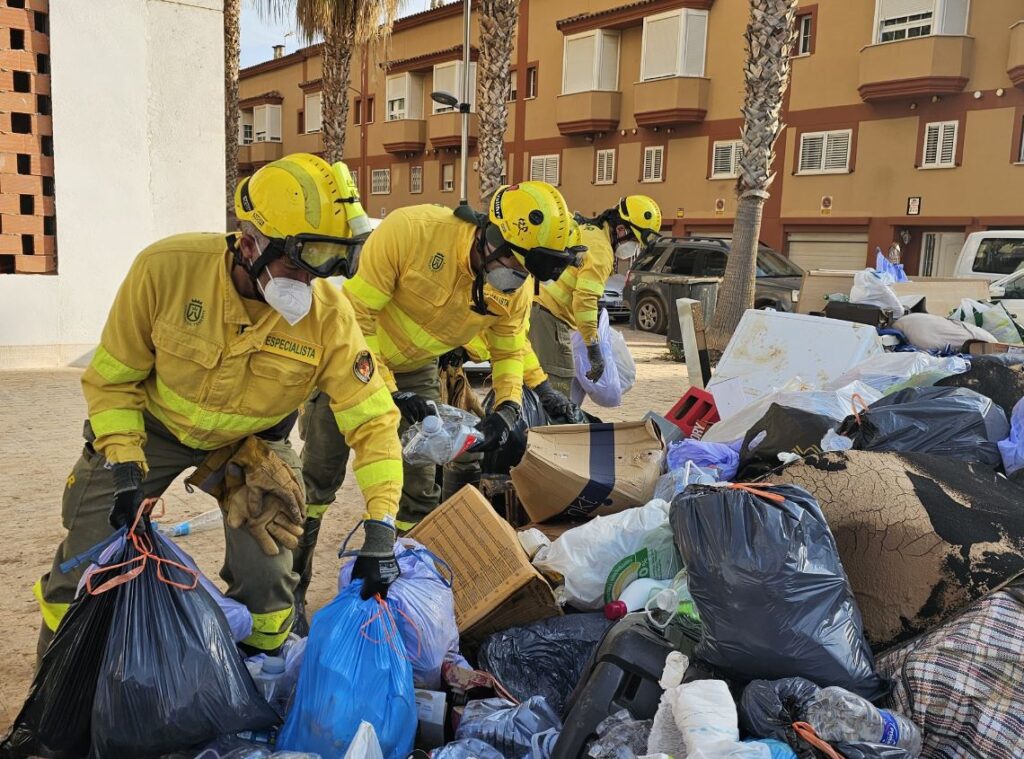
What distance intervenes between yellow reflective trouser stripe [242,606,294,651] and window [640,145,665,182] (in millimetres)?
20155

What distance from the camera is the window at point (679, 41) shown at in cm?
2025

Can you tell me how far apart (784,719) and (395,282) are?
7.57ft

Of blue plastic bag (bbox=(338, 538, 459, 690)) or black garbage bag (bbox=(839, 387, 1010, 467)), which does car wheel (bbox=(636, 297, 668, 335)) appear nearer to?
black garbage bag (bbox=(839, 387, 1010, 467))

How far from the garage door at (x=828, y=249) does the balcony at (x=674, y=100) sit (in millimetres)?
3753

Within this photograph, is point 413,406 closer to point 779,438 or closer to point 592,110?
point 779,438

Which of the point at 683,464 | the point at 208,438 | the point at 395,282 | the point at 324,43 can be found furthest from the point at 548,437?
the point at 324,43

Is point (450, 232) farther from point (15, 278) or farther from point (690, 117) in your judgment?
point (690, 117)

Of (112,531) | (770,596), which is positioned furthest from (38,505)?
(770,596)

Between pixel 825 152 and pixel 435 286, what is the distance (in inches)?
669

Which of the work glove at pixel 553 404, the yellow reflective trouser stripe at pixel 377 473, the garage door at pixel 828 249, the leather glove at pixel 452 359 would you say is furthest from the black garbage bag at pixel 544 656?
the garage door at pixel 828 249

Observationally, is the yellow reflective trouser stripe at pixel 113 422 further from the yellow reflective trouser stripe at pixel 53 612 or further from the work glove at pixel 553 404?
the work glove at pixel 553 404

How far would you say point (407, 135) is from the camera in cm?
2859

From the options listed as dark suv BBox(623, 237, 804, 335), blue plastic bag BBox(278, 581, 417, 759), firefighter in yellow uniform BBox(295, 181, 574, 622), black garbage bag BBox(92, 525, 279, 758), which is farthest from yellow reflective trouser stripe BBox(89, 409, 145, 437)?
dark suv BBox(623, 237, 804, 335)

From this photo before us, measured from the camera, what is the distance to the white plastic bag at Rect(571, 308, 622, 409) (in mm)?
5898
